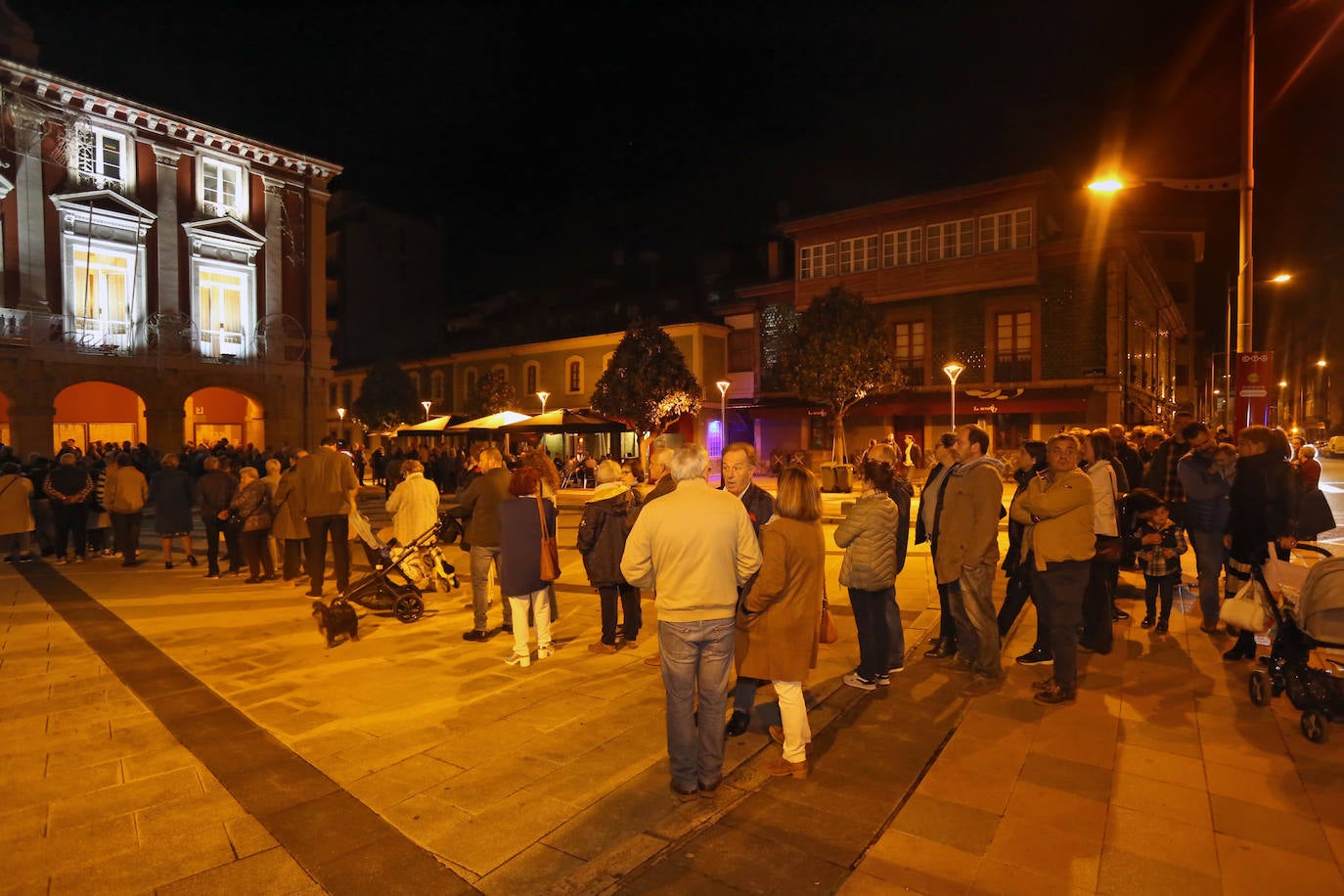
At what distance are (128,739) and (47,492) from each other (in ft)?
29.1

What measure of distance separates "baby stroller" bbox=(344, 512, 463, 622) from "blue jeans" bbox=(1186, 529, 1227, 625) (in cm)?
744

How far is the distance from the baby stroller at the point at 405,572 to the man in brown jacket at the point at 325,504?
0.78 ft

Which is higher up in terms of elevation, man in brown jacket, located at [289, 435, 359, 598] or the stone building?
the stone building

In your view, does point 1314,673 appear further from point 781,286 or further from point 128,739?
point 781,286

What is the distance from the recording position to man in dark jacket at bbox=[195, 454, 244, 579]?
9.87 metres

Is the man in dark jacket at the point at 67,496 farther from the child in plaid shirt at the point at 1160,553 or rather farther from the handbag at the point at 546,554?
the child in plaid shirt at the point at 1160,553

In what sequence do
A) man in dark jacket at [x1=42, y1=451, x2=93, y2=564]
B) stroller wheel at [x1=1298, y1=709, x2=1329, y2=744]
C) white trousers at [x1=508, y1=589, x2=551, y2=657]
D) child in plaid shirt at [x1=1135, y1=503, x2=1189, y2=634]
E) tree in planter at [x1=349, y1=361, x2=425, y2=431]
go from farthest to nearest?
1. tree in planter at [x1=349, y1=361, x2=425, y2=431]
2. man in dark jacket at [x1=42, y1=451, x2=93, y2=564]
3. child in plaid shirt at [x1=1135, y1=503, x2=1189, y2=634]
4. white trousers at [x1=508, y1=589, x2=551, y2=657]
5. stroller wheel at [x1=1298, y1=709, x2=1329, y2=744]

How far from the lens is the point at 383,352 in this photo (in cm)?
4812

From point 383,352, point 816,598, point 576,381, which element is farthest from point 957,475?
point 383,352

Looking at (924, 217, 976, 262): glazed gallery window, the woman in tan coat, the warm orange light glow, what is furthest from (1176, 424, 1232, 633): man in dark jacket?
Result: (924, 217, 976, 262): glazed gallery window

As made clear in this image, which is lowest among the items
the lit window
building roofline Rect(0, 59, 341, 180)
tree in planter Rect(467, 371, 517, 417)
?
tree in planter Rect(467, 371, 517, 417)

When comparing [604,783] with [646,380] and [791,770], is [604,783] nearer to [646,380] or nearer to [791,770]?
[791,770]

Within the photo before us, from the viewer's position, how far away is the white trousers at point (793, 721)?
3988 mm

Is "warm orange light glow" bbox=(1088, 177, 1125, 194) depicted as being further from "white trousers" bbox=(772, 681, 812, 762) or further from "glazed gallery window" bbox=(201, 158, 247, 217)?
"glazed gallery window" bbox=(201, 158, 247, 217)
